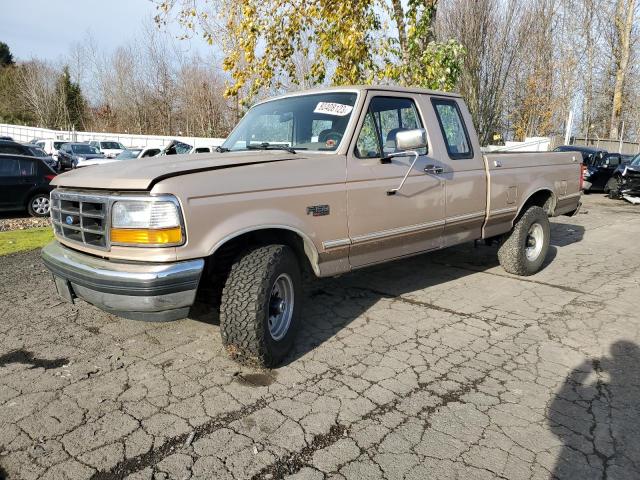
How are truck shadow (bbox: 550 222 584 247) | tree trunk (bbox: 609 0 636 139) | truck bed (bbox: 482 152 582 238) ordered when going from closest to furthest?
truck bed (bbox: 482 152 582 238) < truck shadow (bbox: 550 222 584 247) < tree trunk (bbox: 609 0 636 139)

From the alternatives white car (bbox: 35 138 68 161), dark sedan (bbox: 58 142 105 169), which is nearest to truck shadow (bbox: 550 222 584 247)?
dark sedan (bbox: 58 142 105 169)

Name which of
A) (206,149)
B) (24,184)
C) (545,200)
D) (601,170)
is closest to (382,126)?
(206,149)

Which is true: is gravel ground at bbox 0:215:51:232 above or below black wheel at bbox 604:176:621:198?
below

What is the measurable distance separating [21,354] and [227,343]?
1750 mm

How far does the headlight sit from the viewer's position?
9.48 ft

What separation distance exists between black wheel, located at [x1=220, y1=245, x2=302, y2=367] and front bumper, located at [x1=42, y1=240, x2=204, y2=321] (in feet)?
0.99

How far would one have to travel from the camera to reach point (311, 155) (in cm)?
382

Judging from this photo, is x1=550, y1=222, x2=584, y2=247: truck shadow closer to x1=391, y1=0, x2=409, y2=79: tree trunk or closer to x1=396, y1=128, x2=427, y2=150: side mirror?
x1=391, y1=0, x2=409, y2=79: tree trunk

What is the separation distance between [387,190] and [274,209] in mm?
1184

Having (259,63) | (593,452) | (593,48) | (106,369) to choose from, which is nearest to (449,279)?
(593,452)

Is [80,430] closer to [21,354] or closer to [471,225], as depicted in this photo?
[21,354]

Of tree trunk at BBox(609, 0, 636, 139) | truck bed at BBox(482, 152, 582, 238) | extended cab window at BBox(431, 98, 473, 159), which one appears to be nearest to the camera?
extended cab window at BBox(431, 98, 473, 159)

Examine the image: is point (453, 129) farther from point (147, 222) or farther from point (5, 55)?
point (5, 55)

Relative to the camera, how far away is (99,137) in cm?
3891
